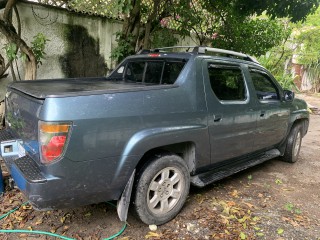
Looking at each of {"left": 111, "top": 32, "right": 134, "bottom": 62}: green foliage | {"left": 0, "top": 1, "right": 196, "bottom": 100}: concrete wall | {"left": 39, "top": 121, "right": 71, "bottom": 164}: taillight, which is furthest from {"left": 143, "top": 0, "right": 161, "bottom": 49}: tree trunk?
{"left": 39, "top": 121, "right": 71, "bottom": 164}: taillight

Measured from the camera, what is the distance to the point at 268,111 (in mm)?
4102

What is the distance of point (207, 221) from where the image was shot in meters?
3.11

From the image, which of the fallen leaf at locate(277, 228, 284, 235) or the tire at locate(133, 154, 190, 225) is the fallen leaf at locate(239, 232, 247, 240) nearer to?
the fallen leaf at locate(277, 228, 284, 235)

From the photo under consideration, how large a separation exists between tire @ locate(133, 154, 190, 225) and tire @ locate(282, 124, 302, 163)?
102 inches

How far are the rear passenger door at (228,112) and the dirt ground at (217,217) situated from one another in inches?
20.7

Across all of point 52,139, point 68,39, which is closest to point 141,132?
point 52,139

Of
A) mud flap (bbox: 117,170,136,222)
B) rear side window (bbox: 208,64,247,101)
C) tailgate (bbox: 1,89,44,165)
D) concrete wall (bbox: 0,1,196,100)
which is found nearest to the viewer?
tailgate (bbox: 1,89,44,165)

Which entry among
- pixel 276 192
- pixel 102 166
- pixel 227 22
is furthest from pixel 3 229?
pixel 227 22

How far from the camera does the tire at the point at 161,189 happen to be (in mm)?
2795

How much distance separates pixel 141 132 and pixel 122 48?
12.0 ft

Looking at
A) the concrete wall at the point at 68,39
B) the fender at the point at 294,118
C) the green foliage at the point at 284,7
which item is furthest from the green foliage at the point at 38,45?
the fender at the point at 294,118

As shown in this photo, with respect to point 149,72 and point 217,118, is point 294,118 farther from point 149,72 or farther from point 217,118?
point 149,72

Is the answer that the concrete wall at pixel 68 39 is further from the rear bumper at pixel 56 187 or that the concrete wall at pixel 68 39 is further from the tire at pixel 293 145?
the tire at pixel 293 145

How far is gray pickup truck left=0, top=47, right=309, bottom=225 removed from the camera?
2.31 meters
